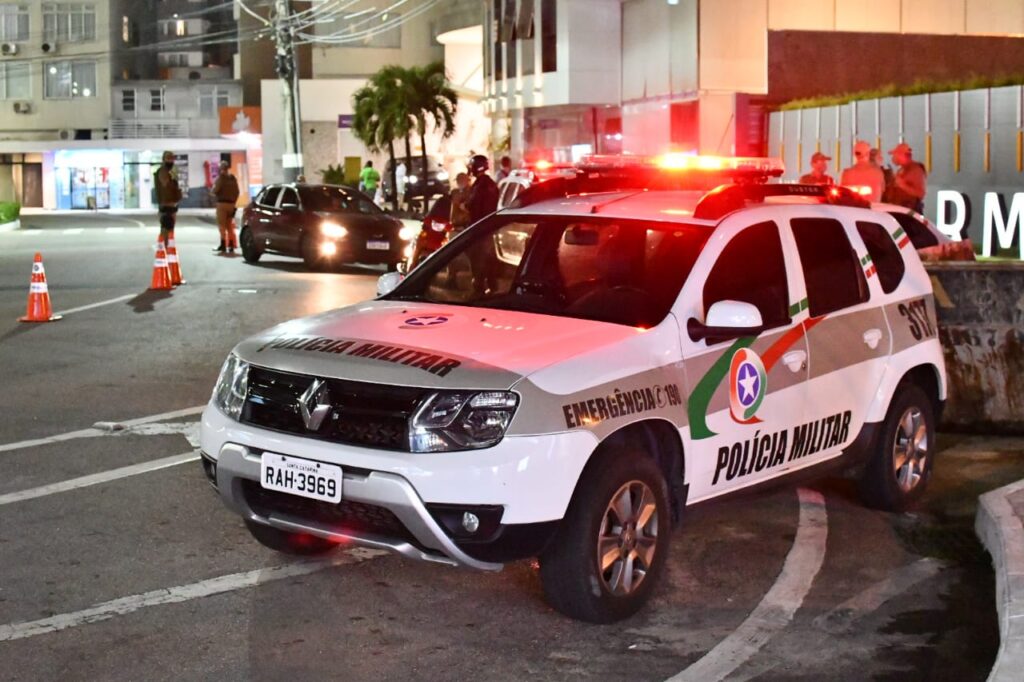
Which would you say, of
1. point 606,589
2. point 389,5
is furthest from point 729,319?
point 389,5

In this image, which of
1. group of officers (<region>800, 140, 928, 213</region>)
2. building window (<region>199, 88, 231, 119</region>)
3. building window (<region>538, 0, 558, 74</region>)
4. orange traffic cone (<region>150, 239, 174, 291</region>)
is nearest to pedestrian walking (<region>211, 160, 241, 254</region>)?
orange traffic cone (<region>150, 239, 174, 291</region>)

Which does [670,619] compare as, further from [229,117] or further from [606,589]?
[229,117]

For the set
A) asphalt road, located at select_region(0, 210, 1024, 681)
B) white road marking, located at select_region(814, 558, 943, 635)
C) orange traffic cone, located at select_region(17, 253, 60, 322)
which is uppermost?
orange traffic cone, located at select_region(17, 253, 60, 322)

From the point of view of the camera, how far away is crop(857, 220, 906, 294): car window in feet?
25.9

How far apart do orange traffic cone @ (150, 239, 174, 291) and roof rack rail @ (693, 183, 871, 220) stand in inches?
551

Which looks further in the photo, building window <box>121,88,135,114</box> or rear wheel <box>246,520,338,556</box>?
building window <box>121,88,135,114</box>

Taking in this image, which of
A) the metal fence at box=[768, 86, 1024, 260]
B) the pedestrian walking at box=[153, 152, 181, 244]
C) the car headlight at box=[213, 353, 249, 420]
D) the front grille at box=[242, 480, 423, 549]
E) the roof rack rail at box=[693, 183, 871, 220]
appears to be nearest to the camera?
the front grille at box=[242, 480, 423, 549]

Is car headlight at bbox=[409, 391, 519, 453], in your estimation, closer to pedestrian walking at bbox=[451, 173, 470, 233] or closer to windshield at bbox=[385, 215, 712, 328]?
windshield at bbox=[385, 215, 712, 328]

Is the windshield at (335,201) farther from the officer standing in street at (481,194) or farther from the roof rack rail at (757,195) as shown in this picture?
the roof rack rail at (757,195)

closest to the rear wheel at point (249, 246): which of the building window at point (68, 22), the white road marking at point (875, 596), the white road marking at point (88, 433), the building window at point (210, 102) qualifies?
the white road marking at point (88, 433)

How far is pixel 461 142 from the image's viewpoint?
60531mm

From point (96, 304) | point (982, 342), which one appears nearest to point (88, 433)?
point (982, 342)

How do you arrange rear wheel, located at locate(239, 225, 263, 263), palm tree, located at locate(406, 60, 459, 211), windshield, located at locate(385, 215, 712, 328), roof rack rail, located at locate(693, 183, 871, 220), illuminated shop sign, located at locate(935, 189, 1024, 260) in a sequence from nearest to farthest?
windshield, located at locate(385, 215, 712, 328) < roof rack rail, located at locate(693, 183, 871, 220) < illuminated shop sign, located at locate(935, 189, 1024, 260) < rear wheel, located at locate(239, 225, 263, 263) < palm tree, located at locate(406, 60, 459, 211)

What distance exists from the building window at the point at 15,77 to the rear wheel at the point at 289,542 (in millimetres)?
71359
